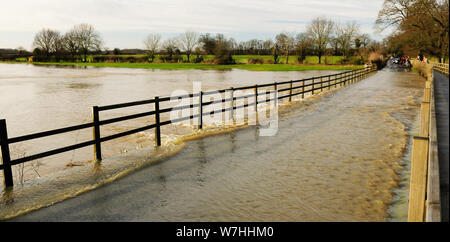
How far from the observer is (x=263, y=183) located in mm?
6383

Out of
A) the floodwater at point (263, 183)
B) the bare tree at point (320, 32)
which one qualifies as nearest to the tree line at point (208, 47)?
the bare tree at point (320, 32)

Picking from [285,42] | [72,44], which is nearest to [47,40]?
[72,44]

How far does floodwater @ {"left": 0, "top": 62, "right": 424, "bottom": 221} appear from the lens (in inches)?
200

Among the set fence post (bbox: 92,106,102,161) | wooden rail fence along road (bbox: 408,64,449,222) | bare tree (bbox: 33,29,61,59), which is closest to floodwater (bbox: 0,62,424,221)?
fence post (bbox: 92,106,102,161)

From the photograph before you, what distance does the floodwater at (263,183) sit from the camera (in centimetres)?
509

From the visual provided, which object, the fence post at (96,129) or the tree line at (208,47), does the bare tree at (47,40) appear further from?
the fence post at (96,129)

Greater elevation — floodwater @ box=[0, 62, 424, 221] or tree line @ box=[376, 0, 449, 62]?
tree line @ box=[376, 0, 449, 62]

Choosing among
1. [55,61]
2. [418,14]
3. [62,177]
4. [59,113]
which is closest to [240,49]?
[55,61]

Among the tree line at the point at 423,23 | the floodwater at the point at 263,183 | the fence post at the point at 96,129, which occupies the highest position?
the tree line at the point at 423,23

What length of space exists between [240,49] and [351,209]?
149034 mm

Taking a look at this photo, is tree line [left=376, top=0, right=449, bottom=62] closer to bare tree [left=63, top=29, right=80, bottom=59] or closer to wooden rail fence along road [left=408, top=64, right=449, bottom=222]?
wooden rail fence along road [left=408, top=64, right=449, bottom=222]

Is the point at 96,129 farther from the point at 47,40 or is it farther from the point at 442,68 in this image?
the point at 47,40

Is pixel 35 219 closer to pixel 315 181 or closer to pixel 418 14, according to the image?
pixel 315 181

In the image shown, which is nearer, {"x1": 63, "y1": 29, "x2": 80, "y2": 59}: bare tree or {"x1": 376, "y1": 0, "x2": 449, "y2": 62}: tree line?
{"x1": 376, "y1": 0, "x2": 449, "y2": 62}: tree line
